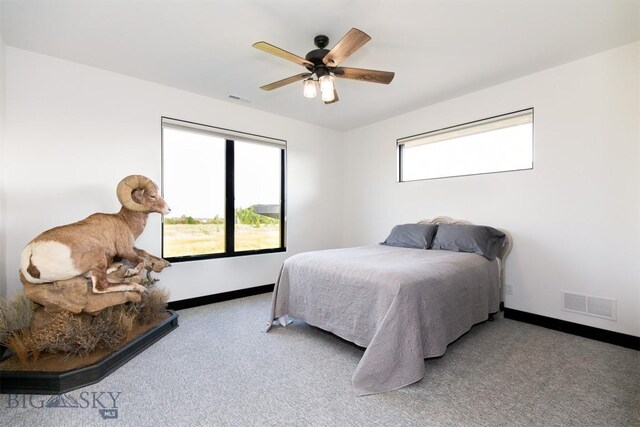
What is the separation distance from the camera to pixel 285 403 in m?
1.67

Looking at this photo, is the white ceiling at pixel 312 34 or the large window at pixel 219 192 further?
the large window at pixel 219 192

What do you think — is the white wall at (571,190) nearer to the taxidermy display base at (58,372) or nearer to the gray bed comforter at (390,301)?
the gray bed comforter at (390,301)

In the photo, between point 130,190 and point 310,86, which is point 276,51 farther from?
point 130,190

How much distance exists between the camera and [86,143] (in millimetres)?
2766

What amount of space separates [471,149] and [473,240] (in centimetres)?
126

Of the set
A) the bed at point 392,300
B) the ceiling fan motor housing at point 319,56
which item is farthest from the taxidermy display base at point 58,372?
the ceiling fan motor housing at point 319,56

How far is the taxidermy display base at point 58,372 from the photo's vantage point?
5.68 ft

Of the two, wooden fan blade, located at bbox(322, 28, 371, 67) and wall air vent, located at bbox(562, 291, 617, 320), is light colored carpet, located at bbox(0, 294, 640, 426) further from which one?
wooden fan blade, located at bbox(322, 28, 371, 67)

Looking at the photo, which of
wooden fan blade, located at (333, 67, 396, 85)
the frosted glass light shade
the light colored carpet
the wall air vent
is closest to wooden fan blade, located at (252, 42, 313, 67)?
the frosted glass light shade

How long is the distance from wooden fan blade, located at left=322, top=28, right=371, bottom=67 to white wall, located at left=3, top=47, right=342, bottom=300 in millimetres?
2034

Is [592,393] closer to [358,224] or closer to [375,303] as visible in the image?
[375,303]

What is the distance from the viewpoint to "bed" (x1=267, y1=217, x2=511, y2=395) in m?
1.82

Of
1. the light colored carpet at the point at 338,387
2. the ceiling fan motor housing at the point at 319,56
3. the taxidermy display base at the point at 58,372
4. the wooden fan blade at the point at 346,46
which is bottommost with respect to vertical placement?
the light colored carpet at the point at 338,387

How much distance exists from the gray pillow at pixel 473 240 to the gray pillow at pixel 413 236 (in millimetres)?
148
